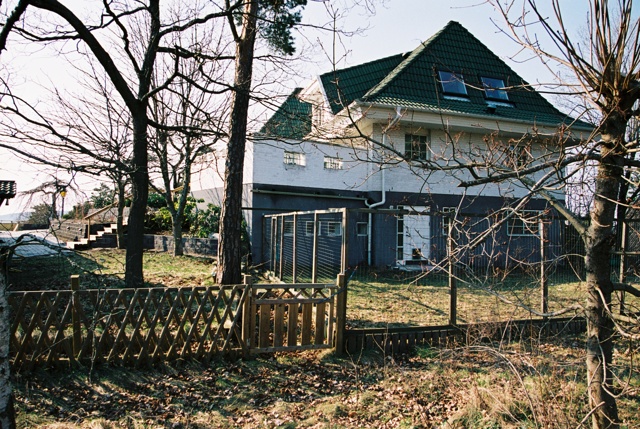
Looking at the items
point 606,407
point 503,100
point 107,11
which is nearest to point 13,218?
point 606,407

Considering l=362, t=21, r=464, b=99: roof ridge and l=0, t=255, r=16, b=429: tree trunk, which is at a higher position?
l=362, t=21, r=464, b=99: roof ridge

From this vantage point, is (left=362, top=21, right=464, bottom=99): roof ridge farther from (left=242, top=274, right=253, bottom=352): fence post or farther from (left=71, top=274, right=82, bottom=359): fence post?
(left=71, top=274, right=82, bottom=359): fence post

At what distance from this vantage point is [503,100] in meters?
18.9

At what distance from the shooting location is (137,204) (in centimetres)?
941

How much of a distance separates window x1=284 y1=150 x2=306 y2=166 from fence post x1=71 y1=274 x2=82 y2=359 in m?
9.99

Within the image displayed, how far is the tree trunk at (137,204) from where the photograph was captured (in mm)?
9336

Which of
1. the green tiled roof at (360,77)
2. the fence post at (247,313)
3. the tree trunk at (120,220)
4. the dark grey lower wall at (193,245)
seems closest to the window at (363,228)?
the dark grey lower wall at (193,245)

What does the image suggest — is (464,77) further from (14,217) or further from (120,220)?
(14,217)

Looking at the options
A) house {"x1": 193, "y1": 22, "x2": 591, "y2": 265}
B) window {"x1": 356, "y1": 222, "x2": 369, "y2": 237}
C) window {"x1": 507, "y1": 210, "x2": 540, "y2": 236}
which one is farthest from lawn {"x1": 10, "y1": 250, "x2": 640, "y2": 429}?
window {"x1": 356, "y1": 222, "x2": 369, "y2": 237}

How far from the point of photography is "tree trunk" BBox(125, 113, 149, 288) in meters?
9.34

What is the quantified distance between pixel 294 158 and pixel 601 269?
12.9 m

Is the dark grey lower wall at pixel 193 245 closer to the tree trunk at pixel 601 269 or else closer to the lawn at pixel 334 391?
the lawn at pixel 334 391

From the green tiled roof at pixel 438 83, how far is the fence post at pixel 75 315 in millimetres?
11520

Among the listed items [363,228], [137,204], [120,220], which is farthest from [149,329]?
[120,220]
